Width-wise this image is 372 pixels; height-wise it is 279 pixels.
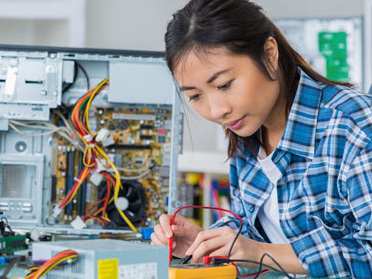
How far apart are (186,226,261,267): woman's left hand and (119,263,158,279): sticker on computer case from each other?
33 centimetres

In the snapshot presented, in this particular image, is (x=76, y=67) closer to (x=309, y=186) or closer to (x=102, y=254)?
(x=309, y=186)

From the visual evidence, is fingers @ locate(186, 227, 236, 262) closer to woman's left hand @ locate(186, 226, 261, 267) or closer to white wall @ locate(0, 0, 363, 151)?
woman's left hand @ locate(186, 226, 261, 267)

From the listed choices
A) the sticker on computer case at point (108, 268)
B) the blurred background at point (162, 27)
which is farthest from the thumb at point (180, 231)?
the blurred background at point (162, 27)

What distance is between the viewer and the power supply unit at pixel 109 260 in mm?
691

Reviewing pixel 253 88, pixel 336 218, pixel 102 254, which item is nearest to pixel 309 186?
pixel 336 218

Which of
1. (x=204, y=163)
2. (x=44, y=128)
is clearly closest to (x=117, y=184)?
(x=44, y=128)

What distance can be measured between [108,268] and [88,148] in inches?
36.5

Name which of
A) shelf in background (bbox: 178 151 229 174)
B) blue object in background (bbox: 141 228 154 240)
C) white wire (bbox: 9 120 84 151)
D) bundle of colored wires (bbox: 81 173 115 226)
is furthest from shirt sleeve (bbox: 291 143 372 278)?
shelf in background (bbox: 178 151 229 174)

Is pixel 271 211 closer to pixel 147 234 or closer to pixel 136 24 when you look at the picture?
pixel 147 234

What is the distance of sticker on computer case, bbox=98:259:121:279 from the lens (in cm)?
69

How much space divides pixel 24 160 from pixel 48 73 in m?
0.27

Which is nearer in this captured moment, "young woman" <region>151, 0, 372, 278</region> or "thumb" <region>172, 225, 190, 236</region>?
"young woman" <region>151, 0, 372, 278</region>

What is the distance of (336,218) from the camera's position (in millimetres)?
1163

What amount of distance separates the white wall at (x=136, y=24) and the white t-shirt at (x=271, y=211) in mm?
2208
